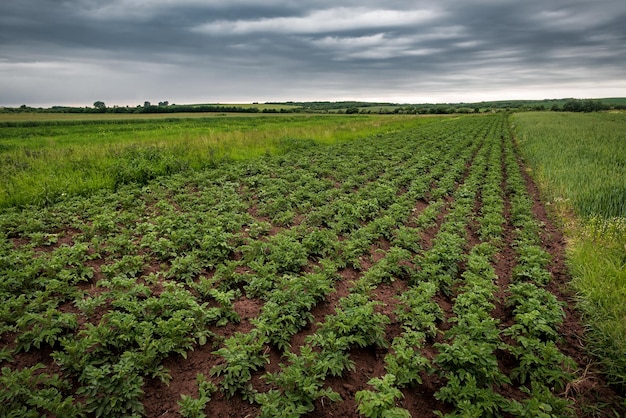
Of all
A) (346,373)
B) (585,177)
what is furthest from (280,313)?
(585,177)

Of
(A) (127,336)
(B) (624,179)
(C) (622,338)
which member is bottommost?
(C) (622,338)

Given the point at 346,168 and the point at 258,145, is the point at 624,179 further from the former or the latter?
the point at 258,145

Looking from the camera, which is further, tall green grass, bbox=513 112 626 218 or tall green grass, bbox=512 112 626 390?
tall green grass, bbox=513 112 626 218

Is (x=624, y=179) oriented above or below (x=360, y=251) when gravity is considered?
above

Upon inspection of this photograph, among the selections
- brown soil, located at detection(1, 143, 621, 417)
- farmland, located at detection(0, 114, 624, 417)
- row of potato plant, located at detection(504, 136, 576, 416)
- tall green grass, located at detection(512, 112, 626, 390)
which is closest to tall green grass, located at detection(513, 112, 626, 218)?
tall green grass, located at detection(512, 112, 626, 390)

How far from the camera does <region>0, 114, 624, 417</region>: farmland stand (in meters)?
3.51

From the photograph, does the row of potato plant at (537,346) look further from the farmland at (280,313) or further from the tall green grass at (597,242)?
the tall green grass at (597,242)

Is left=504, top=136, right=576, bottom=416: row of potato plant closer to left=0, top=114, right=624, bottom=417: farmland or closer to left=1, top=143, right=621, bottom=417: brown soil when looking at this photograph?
left=0, top=114, right=624, bottom=417: farmland

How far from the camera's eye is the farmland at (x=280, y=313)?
351 cm

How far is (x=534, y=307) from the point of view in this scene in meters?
4.80

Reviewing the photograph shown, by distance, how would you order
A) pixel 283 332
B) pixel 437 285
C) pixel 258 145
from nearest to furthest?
pixel 283 332 → pixel 437 285 → pixel 258 145

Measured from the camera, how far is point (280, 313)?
15.3ft

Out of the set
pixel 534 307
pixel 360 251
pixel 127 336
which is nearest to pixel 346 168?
pixel 360 251

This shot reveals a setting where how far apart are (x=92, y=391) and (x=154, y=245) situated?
11.3 ft
